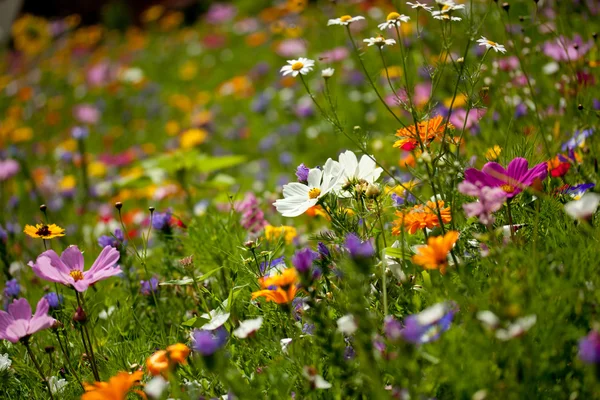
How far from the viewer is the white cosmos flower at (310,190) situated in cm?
109

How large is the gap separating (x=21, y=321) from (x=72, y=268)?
156 millimetres

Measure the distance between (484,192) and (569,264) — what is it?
0.60ft

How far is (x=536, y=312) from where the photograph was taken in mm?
826

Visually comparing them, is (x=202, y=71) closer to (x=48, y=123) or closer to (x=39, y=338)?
(x=48, y=123)

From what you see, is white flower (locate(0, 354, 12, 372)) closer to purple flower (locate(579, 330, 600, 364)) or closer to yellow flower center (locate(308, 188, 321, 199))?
yellow flower center (locate(308, 188, 321, 199))

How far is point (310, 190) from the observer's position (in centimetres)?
112

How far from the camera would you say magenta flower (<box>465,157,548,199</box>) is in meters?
0.99

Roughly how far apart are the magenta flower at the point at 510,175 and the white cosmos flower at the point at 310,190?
0.25 m

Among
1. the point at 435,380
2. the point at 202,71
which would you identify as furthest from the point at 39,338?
the point at 202,71

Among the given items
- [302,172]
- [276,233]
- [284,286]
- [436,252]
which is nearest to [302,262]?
[284,286]

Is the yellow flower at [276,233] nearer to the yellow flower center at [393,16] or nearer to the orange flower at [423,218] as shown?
the orange flower at [423,218]

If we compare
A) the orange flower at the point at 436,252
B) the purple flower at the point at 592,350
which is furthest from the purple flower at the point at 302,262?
the purple flower at the point at 592,350

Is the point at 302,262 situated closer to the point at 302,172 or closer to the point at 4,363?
the point at 302,172

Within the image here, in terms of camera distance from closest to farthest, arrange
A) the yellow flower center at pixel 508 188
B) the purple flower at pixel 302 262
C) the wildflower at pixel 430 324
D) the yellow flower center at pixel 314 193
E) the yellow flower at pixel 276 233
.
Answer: the wildflower at pixel 430 324
the purple flower at pixel 302 262
the yellow flower center at pixel 508 188
the yellow flower center at pixel 314 193
the yellow flower at pixel 276 233
